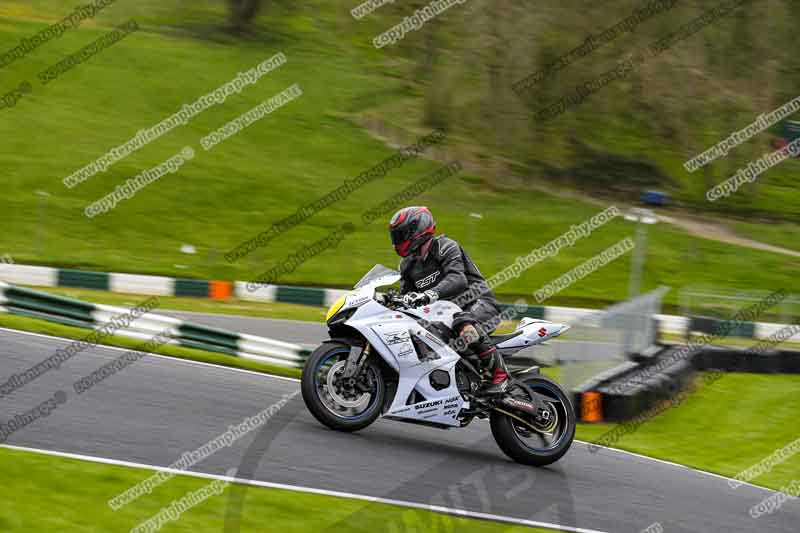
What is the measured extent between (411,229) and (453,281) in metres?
0.57

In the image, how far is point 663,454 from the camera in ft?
37.5

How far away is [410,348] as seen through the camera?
8.83 m

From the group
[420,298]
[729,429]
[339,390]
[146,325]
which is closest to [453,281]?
[420,298]

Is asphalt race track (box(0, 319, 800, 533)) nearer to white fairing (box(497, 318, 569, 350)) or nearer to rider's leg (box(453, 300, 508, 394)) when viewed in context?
rider's leg (box(453, 300, 508, 394))

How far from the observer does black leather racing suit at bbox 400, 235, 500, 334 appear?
894cm

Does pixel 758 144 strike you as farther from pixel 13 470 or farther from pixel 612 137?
pixel 13 470

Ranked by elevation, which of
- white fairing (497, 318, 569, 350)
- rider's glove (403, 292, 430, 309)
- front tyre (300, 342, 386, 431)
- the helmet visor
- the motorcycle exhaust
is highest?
the helmet visor

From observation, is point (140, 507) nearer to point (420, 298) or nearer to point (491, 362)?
point (420, 298)

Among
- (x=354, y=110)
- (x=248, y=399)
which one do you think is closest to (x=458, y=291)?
(x=248, y=399)

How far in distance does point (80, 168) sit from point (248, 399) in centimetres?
2675

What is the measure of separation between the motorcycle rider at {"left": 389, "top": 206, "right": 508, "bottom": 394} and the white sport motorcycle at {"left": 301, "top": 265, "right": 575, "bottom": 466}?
0.12 m

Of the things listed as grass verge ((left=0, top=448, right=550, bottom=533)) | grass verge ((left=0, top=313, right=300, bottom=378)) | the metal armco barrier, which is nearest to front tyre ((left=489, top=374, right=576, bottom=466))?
grass verge ((left=0, top=448, right=550, bottom=533))

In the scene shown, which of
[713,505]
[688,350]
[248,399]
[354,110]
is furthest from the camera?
[354,110]

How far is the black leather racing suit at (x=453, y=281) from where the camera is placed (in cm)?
894
